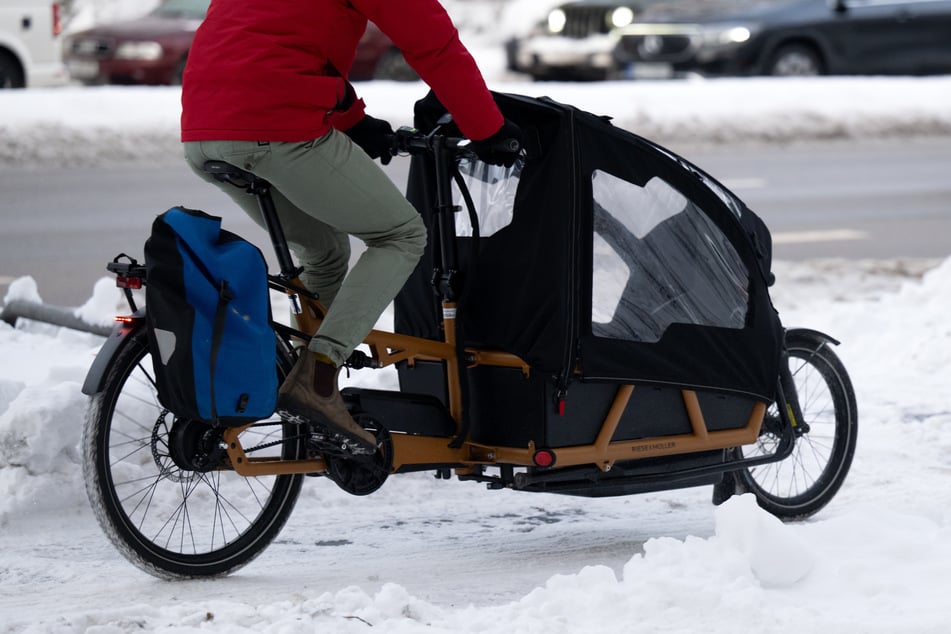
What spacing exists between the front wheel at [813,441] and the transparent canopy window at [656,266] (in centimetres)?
57

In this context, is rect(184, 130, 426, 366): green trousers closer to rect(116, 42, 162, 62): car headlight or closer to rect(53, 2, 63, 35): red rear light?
rect(53, 2, 63, 35): red rear light

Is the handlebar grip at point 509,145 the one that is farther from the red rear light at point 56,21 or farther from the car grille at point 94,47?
the car grille at point 94,47

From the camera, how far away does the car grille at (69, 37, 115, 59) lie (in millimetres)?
16656

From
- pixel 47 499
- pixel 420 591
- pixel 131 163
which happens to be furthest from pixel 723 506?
pixel 131 163

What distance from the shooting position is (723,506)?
12.3 feet

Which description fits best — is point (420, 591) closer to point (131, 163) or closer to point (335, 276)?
point (335, 276)

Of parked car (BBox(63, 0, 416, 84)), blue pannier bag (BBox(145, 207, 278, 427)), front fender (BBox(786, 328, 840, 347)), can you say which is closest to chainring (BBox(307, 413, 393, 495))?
blue pannier bag (BBox(145, 207, 278, 427))

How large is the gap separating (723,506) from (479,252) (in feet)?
3.50

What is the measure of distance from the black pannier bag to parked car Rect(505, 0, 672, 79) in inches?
543

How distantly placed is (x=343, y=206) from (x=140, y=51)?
43.4 ft

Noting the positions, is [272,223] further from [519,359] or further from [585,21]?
[585,21]

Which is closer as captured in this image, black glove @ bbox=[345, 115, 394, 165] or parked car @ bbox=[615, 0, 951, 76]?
black glove @ bbox=[345, 115, 394, 165]

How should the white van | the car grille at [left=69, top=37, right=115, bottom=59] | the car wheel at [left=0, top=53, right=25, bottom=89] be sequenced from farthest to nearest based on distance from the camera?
the car grille at [left=69, top=37, right=115, bottom=59] → the car wheel at [left=0, top=53, right=25, bottom=89] → the white van

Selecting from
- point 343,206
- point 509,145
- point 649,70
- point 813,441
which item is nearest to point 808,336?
point 813,441
